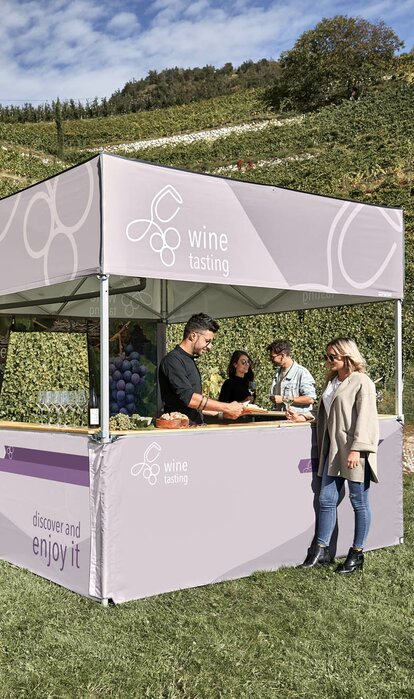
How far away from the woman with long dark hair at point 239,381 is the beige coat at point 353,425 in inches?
69.8

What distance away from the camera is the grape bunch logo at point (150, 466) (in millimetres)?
4203

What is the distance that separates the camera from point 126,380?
7590mm

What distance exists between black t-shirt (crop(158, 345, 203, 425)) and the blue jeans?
3.35ft

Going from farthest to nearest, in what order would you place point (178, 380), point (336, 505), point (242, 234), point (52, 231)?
point (336, 505)
point (178, 380)
point (242, 234)
point (52, 231)

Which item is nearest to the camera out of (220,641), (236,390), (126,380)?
(220,641)

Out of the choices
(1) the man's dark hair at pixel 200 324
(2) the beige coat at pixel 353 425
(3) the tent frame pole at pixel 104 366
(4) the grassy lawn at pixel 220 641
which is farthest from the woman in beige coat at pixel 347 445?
(3) the tent frame pole at pixel 104 366

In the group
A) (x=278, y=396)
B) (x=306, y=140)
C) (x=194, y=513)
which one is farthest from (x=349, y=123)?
(x=194, y=513)

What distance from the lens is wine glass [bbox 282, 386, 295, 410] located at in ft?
20.1

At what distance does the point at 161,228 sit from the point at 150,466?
1345 millimetres

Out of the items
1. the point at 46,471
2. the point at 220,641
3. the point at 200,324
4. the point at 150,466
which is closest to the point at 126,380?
the point at 200,324

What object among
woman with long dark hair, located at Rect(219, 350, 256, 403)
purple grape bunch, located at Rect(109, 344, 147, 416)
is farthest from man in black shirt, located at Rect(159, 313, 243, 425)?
purple grape bunch, located at Rect(109, 344, 147, 416)

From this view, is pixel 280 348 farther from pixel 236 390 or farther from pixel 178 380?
pixel 178 380

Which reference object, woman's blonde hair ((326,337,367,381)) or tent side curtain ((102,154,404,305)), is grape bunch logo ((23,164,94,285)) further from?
woman's blonde hair ((326,337,367,381))

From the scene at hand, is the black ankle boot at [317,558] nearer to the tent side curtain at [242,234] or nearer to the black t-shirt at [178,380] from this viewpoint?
the black t-shirt at [178,380]
